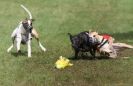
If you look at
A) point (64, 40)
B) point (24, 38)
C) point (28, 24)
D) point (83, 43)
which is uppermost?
point (28, 24)

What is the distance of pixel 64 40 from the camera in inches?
1137

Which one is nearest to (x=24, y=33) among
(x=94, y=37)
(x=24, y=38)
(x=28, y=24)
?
(x=24, y=38)

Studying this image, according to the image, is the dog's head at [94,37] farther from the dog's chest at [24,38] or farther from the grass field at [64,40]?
the dog's chest at [24,38]

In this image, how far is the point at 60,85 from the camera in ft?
61.6

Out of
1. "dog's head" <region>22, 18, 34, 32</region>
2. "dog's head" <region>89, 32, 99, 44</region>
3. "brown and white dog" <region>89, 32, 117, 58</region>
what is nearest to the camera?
"dog's head" <region>89, 32, 99, 44</region>

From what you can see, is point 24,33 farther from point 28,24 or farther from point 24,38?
point 28,24

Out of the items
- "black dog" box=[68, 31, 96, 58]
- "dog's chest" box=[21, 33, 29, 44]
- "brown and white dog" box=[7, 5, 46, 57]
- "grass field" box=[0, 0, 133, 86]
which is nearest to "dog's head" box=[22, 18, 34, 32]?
"brown and white dog" box=[7, 5, 46, 57]

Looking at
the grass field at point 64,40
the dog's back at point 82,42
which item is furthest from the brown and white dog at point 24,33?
the dog's back at point 82,42

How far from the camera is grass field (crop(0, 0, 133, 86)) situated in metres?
19.6

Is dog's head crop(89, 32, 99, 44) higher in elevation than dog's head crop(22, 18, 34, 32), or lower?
lower

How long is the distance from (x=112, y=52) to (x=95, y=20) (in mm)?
13609

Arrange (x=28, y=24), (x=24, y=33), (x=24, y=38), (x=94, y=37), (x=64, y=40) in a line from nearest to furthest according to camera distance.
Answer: (x=94, y=37) < (x=28, y=24) < (x=24, y=33) < (x=24, y=38) < (x=64, y=40)

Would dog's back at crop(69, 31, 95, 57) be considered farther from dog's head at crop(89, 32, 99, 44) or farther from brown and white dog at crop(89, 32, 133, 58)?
brown and white dog at crop(89, 32, 133, 58)

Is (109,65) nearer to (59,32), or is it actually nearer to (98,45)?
(98,45)
